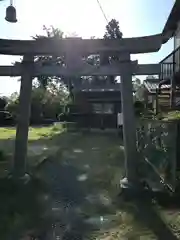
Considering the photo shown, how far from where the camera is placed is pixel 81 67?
741cm

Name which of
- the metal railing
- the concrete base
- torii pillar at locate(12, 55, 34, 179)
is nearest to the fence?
the concrete base

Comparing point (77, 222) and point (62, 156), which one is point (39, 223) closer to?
point (77, 222)

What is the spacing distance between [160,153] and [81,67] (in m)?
2.46

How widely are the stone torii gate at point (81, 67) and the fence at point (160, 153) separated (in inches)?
23.5

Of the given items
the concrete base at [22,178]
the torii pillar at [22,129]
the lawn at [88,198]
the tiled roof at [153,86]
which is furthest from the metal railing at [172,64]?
the concrete base at [22,178]

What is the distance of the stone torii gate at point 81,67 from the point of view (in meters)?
7.19

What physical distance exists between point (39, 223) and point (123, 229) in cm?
125

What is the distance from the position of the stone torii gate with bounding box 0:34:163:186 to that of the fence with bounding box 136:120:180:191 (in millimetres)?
596

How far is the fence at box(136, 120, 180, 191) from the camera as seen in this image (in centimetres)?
642

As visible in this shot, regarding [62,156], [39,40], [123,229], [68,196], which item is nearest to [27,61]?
[39,40]

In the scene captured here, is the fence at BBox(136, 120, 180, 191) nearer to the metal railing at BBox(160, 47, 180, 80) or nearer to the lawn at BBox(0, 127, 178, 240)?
the lawn at BBox(0, 127, 178, 240)

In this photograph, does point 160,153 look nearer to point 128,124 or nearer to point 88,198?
point 128,124

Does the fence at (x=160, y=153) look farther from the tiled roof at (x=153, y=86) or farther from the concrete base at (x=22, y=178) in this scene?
the tiled roof at (x=153, y=86)

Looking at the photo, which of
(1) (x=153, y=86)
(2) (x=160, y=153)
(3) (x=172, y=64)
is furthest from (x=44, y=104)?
(2) (x=160, y=153)
